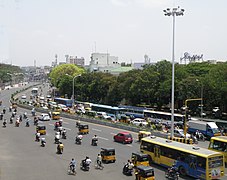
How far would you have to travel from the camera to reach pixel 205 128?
36.5m

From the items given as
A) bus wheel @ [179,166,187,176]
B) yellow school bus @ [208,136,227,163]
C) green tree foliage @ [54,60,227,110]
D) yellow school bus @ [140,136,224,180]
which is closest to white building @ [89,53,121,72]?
green tree foliage @ [54,60,227,110]

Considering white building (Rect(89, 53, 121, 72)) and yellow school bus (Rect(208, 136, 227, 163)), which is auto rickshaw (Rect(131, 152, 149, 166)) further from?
white building (Rect(89, 53, 121, 72))

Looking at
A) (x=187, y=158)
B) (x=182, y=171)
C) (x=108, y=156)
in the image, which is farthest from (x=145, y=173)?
(x=108, y=156)

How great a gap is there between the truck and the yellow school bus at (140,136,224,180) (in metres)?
14.1

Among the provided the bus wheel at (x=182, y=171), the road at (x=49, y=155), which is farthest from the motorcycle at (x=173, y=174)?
the road at (x=49, y=155)

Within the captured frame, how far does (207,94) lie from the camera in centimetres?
5181

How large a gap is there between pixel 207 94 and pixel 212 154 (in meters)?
33.9

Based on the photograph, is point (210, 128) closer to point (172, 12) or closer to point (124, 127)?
point (124, 127)

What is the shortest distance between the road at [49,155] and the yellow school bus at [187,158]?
1.06 m

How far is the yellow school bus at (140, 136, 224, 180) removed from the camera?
63.0 ft

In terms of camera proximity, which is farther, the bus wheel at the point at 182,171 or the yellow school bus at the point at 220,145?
the yellow school bus at the point at 220,145

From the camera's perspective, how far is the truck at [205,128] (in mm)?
35719

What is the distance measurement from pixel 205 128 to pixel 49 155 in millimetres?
18704

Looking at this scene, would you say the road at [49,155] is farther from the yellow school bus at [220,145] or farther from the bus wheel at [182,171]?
the yellow school bus at [220,145]
